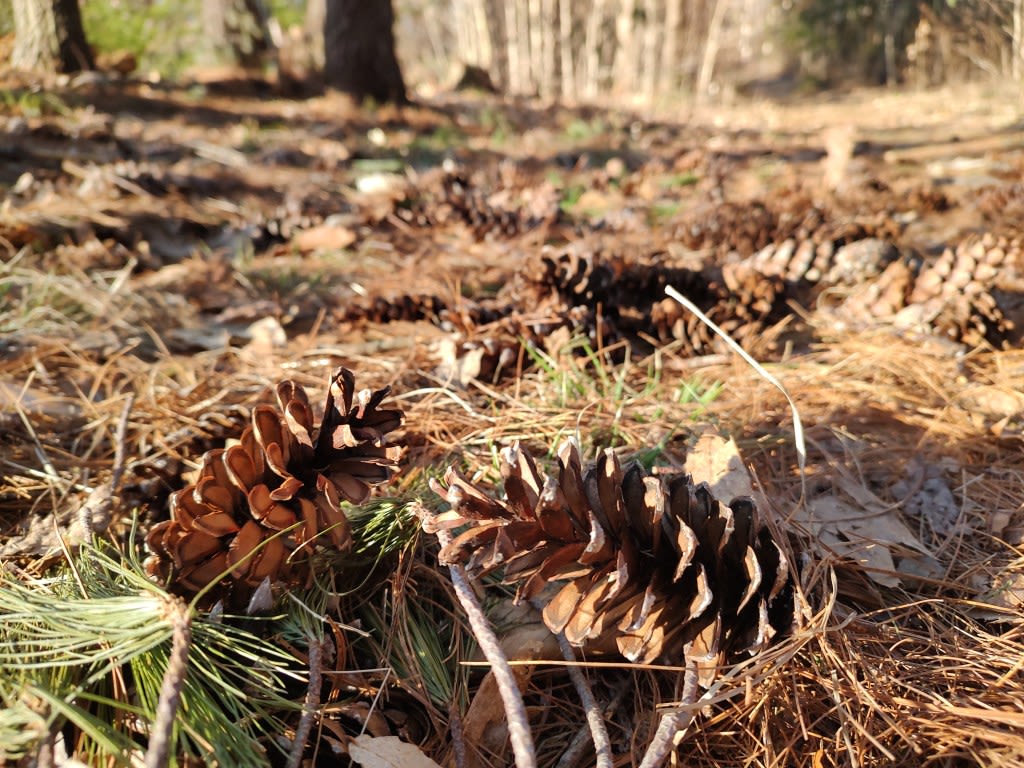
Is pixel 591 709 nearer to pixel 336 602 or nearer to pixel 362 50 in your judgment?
pixel 336 602

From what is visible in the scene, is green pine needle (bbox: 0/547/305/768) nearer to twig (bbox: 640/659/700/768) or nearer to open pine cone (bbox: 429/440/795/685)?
open pine cone (bbox: 429/440/795/685)

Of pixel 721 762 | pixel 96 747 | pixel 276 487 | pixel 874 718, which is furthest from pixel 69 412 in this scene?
pixel 874 718

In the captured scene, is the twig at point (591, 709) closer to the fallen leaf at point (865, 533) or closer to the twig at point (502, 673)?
the twig at point (502, 673)

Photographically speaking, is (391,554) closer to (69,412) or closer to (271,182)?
(69,412)

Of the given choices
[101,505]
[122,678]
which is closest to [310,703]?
[122,678]

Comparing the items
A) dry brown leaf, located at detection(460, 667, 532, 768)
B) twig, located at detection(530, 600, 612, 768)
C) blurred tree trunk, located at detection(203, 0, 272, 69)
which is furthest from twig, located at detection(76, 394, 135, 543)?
blurred tree trunk, located at detection(203, 0, 272, 69)

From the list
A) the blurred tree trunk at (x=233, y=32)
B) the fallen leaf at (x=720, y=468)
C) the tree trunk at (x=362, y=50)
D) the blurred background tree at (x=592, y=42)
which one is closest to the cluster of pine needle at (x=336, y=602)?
the fallen leaf at (x=720, y=468)
